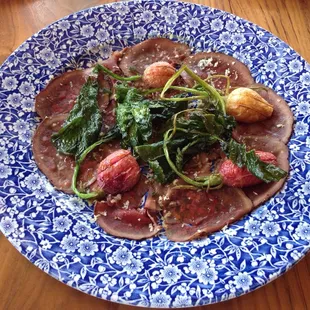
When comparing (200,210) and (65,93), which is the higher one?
(65,93)

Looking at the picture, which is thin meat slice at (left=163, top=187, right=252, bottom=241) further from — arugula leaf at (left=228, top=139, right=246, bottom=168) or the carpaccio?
arugula leaf at (left=228, top=139, right=246, bottom=168)

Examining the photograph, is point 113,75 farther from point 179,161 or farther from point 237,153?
point 237,153

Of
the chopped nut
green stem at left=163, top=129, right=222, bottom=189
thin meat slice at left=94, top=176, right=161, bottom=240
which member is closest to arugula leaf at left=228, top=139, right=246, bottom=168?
green stem at left=163, top=129, right=222, bottom=189

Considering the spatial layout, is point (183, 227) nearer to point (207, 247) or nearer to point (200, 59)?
point (207, 247)

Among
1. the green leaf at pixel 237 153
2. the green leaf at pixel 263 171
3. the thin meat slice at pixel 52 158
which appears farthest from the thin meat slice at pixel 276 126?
the thin meat slice at pixel 52 158

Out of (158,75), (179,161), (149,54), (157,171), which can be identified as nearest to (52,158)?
(157,171)

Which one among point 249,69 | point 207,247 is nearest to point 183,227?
point 207,247

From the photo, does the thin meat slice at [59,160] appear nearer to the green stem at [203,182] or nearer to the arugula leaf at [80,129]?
the arugula leaf at [80,129]
